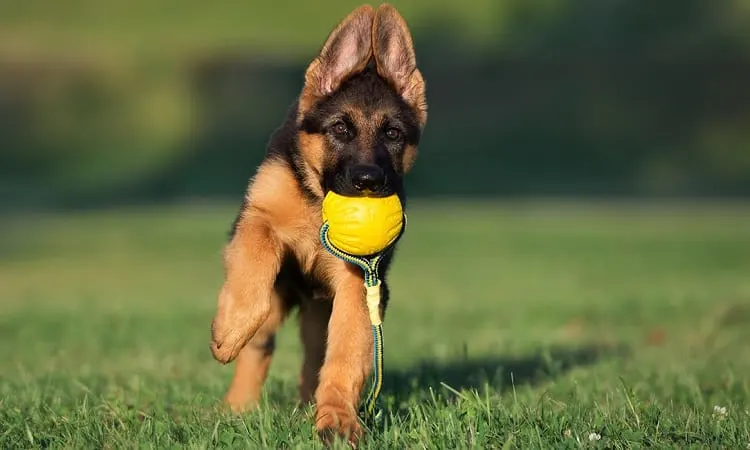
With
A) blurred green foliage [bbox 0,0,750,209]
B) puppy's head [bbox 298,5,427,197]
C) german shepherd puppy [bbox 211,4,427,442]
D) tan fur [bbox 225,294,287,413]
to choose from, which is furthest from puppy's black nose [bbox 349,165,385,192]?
blurred green foliage [bbox 0,0,750,209]

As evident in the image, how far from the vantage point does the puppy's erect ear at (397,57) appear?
5.89 meters

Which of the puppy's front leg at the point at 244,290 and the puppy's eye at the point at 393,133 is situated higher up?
the puppy's eye at the point at 393,133

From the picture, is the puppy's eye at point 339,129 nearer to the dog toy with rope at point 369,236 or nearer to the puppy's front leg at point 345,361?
the dog toy with rope at point 369,236

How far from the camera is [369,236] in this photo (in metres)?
4.97

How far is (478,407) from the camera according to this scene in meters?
4.68

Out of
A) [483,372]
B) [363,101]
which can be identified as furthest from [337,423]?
[483,372]

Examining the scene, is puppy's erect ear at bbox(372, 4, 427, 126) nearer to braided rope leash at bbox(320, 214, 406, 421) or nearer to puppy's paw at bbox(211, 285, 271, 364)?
braided rope leash at bbox(320, 214, 406, 421)

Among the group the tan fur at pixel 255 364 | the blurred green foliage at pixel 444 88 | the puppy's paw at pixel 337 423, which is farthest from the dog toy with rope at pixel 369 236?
the blurred green foliage at pixel 444 88

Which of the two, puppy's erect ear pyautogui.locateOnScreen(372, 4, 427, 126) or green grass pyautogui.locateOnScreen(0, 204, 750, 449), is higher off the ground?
puppy's erect ear pyautogui.locateOnScreen(372, 4, 427, 126)

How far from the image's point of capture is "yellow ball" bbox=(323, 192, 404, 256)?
16.3ft

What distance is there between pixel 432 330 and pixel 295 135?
5.49 metres

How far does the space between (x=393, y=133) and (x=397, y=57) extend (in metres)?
0.45

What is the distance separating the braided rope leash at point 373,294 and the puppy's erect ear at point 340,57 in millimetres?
1031

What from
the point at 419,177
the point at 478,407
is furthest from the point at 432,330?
the point at 419,177
